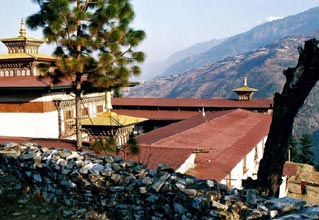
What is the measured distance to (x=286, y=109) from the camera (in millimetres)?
6762

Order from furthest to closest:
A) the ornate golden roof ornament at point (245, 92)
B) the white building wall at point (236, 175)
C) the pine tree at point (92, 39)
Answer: the ornate golden roof ornament at point (245, 92) < the white building wall at point (236, 175) < the pine tree at point (92, 39)

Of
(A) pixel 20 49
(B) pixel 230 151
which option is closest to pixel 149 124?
(A) pixel 20 49

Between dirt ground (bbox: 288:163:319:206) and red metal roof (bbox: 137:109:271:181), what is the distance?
194 inches

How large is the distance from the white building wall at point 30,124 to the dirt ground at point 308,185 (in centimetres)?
1611

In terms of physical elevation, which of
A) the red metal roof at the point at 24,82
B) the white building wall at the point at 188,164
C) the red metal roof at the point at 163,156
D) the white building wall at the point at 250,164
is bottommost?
the white building wall at the point at 250,164

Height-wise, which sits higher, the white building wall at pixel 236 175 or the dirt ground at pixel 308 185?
the white building wall at pixel 236 175

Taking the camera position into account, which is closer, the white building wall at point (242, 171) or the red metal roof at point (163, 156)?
the red metal roof at point (163, 156)

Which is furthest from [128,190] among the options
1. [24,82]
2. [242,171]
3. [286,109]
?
[24,82]

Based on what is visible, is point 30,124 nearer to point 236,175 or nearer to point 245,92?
point 236,175

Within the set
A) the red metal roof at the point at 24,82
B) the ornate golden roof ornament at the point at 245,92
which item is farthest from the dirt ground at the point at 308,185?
the red metal roof at the point at 24,82

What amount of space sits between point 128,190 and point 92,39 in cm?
769

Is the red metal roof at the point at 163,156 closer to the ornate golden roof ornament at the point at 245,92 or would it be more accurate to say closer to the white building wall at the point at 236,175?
the white building wall at the point at 236,175

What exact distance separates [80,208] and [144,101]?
90.0 feet

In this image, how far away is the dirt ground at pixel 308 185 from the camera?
24.9 m
